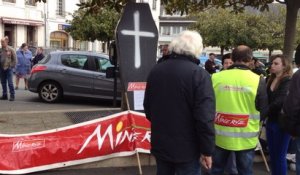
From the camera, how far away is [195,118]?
337cm

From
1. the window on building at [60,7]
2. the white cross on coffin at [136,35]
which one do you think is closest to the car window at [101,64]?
the white cross on coffin at [136,35]

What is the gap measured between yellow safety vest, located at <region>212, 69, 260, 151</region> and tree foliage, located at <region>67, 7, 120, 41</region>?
26.4m

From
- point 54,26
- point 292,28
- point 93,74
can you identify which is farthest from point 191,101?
point 54,26

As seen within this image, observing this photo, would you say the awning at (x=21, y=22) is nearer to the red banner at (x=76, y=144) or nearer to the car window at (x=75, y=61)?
the car window at (x=75, y=61)

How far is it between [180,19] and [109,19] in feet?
119

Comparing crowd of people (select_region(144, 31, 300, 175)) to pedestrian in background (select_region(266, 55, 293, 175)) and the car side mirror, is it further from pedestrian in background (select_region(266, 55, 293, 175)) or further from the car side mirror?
the car side mirror

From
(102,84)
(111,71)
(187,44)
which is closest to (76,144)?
(111,71)

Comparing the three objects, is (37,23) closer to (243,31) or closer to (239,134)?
(243,31)

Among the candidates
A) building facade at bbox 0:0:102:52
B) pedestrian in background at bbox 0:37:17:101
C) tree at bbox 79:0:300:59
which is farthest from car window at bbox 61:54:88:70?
building facade at bbox 0:0:102:52

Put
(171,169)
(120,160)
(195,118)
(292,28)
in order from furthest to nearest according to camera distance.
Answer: (292,28)
(120,160)
(171,169)
(195,118)

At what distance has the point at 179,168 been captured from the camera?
3.56 metres

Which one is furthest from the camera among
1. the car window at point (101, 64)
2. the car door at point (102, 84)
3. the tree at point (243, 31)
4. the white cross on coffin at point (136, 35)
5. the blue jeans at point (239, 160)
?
the tree at point (243, 31)

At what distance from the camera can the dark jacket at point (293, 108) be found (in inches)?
169

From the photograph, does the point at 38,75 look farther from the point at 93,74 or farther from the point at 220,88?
the point at 220,88
